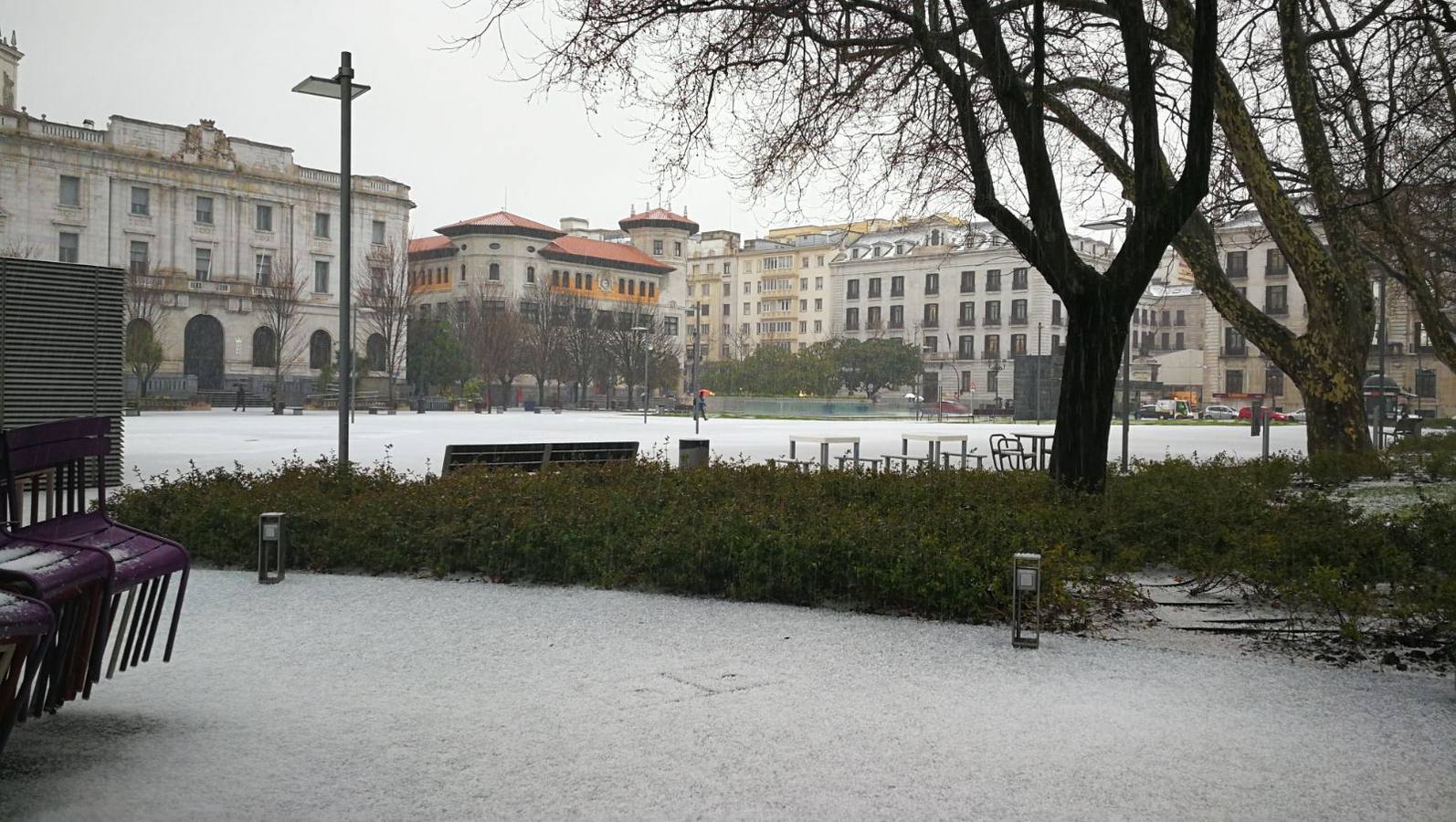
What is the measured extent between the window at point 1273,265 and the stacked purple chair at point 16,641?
91172 mm

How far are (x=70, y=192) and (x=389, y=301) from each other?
60.5 ft

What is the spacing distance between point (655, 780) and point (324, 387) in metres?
60.3

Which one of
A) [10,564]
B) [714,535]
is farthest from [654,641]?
[10,564]

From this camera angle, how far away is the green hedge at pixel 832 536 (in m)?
7.62

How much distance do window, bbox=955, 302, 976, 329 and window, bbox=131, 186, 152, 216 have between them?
6349 cm

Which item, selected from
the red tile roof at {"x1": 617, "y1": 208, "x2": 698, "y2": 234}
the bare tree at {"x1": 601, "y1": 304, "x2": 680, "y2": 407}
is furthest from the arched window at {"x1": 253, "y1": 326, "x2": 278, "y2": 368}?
the red tile roof at {"x1": 617, "y1": 208, "x2": 698, "y2": 234}

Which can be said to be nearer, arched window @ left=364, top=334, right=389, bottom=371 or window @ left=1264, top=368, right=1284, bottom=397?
arched window @ left=364, top=334, right=389, bottom=371

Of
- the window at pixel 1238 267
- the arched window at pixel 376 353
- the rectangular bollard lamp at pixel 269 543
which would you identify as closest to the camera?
the rectangular bollard lamp at pixel 269 543

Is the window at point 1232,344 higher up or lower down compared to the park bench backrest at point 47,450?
higher up

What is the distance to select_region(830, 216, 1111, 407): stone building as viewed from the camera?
99.7 m

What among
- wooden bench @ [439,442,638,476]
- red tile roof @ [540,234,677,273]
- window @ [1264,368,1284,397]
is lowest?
wooden bench @ [439,442,638,476]

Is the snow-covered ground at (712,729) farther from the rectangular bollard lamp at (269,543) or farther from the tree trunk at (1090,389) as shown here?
the tree trunk at (1090,389)

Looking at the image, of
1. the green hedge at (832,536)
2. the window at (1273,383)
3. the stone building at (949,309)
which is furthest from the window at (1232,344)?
the green hedge at (832,536)

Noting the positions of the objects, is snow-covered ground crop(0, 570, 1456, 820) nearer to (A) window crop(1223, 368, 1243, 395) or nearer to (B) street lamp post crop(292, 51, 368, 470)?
(B) street lamp post crop(292, 51, 368, 470)
